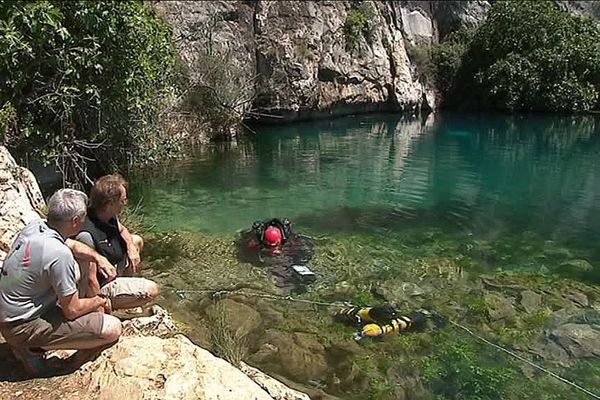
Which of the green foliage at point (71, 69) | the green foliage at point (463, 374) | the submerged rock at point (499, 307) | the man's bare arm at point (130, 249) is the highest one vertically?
the green foliage at point (71, 69)

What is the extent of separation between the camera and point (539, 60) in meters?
29.9

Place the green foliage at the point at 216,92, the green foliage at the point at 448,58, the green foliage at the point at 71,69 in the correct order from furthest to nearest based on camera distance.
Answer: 1. the green foliage at the point at 448,58
2. the green foliage at the point at 216,92
3. the green foliage at the point at 71,69

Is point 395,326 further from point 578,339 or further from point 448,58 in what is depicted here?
point 448,58

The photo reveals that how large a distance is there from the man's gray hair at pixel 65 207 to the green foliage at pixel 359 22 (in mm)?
25667

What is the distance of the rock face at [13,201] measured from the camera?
654cm

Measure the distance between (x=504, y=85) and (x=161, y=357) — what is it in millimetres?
29292

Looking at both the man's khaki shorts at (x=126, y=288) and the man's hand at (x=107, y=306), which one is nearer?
the man's hand at (x=107, y=306)

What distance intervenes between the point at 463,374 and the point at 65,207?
4.29 meters

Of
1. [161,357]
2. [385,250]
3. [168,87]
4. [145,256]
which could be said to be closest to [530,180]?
[385,250]

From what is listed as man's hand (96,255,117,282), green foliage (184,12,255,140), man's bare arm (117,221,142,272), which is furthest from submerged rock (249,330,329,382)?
green foliage (184,12,255,140)

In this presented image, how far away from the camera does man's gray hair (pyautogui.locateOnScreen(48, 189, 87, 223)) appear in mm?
3918

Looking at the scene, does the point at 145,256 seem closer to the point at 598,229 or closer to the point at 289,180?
the point at 289,180

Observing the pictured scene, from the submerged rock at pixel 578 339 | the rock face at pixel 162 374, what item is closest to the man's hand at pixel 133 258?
the rock face at pixel 162 374

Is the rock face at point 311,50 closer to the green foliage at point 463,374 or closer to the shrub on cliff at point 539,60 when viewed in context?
the shrub on cliff at point 539,60
